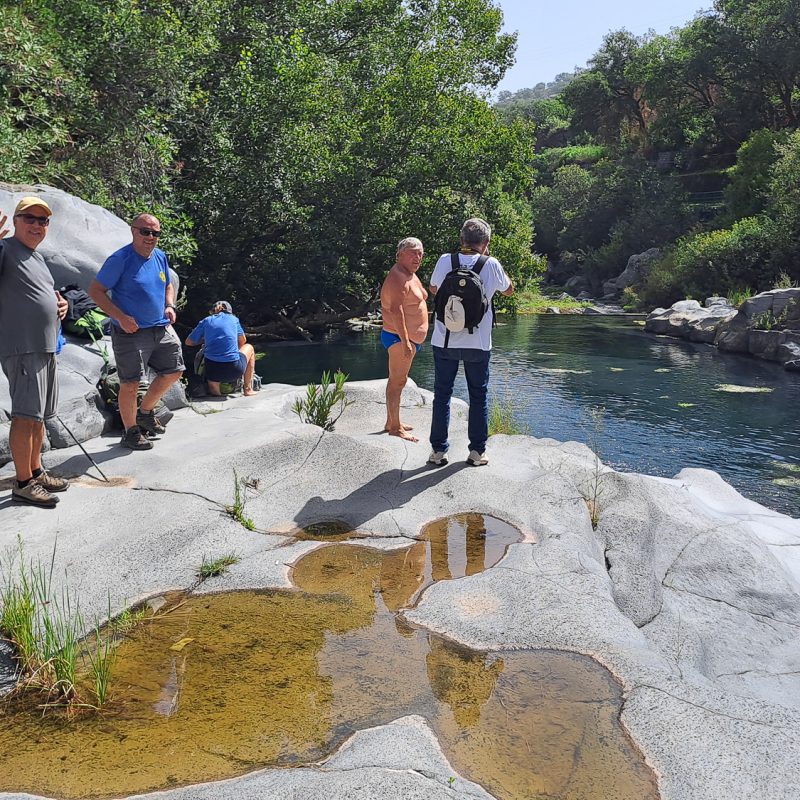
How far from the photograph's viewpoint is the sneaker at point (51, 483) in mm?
5082

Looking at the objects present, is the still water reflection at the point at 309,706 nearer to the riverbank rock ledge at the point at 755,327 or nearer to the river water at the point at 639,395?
the river water at the point at 639,395

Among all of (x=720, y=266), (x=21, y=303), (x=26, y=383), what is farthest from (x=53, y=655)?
(x=720, y=266)

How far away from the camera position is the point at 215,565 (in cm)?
430

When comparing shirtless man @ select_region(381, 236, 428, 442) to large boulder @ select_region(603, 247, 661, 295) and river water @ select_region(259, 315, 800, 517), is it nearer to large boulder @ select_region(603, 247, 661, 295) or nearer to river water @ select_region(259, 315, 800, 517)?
river water @ select_region(259, 315, 800, 517)

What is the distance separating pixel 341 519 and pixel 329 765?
2523 mm

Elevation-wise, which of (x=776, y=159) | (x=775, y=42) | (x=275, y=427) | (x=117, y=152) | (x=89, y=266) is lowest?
(x=275, y=427)

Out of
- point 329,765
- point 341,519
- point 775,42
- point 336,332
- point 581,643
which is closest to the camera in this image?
point 329,765

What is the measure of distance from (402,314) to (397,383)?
62 centimetres

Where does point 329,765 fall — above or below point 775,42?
below

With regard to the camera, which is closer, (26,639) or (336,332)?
(26,639)

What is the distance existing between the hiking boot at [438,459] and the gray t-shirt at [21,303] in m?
2.89

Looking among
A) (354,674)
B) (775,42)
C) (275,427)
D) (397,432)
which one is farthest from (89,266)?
(775,42)

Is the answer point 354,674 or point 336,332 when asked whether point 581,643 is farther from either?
point 336,332

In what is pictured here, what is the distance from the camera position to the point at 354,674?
3.28m
